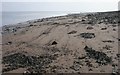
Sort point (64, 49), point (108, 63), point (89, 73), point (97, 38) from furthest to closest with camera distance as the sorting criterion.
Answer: point (97, 38) → point (64, 49) → point (108, 63) → point (89, 73)

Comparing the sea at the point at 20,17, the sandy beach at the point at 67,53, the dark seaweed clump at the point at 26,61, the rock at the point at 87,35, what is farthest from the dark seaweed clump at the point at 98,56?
the sea at the point at 20,17

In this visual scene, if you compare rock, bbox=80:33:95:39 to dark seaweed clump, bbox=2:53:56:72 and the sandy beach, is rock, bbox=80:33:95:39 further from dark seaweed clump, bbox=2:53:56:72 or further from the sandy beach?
dark seaweed clump, bbox=2:53:56:72

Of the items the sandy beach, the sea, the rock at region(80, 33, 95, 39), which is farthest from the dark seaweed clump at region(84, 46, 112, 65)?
the sea

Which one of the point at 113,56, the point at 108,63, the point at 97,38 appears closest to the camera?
the point at 108,63

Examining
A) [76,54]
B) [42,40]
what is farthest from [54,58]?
[42,40]

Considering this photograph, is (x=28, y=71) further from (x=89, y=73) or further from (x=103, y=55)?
(x=103, y=55)

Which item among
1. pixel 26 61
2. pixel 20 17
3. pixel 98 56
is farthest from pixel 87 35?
pixel 20 17

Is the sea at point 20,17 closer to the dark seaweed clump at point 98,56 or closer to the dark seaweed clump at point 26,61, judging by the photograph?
the dark seaweed clump at point 26,61

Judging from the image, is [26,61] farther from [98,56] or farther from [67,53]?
[98,56]
